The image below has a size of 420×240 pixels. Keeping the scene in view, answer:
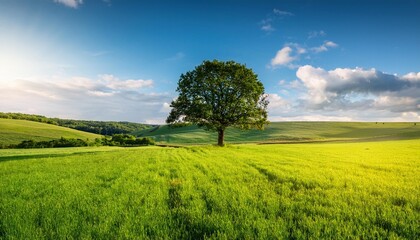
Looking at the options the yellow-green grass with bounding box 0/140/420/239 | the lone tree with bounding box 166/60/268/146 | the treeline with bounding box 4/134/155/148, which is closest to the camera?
the yellow-green grass with bounding box 0/140/420/239

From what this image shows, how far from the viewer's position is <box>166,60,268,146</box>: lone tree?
4200 cm

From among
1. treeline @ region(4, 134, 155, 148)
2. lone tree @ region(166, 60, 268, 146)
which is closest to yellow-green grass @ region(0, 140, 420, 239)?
lone tree @ region(166, 60, 268, 146)

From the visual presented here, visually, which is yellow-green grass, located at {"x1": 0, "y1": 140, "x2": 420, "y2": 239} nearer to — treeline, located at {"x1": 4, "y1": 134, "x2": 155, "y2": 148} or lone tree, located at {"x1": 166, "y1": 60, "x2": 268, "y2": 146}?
lone tree, located at {"x1": 166, "y1": 60, "x2": 268, "y2": 146}

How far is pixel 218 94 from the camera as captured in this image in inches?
1678

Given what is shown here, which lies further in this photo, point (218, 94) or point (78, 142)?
point (78, 142)

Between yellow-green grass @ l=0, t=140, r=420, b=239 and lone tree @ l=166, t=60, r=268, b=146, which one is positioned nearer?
yellow-green grass @ l=0, t=140, r=420, b=239

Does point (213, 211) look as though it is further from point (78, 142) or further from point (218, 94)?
point (78, 142)

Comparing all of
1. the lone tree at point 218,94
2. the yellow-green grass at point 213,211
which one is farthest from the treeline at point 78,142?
the yellow-green grass at point 213,211

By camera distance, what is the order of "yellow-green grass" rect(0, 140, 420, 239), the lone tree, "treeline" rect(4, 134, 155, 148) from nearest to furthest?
"yellow-green grass" rect(0, 140, 420, 239), the lone tree, "treeline" rect(4, 134, 155, 148)

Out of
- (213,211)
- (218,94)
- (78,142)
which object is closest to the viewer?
(213,211)

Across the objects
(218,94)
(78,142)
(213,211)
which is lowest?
(78,142)

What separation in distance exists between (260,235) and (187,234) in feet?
4.75

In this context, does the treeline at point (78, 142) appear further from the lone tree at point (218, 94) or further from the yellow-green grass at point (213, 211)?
the yellow-green grass at point (213, 211)

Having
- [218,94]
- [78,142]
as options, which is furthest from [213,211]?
[78,142]
